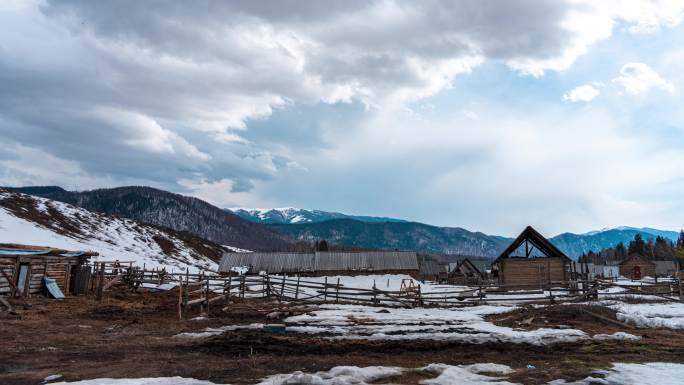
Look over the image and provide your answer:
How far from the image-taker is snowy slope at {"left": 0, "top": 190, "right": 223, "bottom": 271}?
222ft

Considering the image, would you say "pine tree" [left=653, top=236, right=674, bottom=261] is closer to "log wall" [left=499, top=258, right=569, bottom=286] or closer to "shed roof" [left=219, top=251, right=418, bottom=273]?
"shed roof" [left=219, top=251, right=418, bottom=273]

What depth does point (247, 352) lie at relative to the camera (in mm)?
12242

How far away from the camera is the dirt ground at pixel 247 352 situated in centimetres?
988

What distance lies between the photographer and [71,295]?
30734mm

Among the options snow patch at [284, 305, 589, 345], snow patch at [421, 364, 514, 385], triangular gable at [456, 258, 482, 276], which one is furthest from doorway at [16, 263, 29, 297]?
triangular gable at [456, 258, 482, 276]

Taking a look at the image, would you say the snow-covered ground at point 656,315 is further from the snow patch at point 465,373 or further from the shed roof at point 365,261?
the shed roof at point 365,261

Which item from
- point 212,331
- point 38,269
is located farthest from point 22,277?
point 212,331

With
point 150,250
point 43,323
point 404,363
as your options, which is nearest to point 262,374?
point 404,363

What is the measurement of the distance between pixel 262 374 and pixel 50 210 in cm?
10308

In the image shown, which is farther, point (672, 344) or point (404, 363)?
point (672, 344)

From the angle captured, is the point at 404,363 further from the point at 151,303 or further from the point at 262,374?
the point at 151,303

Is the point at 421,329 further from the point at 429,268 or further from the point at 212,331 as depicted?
the point at 429,268

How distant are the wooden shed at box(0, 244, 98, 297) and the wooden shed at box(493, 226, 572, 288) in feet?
103

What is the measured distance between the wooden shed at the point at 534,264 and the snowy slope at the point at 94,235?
46.0 m
